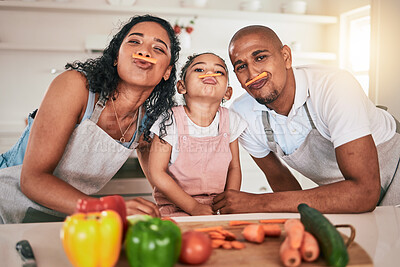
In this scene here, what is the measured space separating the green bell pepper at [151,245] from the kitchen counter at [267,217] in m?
0.12

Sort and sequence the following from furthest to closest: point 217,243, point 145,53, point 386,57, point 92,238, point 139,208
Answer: point 386,57
point 145,53
point 139,208
point 217,243
point 92,238

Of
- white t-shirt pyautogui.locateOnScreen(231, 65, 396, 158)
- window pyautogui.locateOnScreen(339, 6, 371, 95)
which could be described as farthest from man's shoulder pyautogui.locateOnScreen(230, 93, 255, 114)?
window pyautogui.locateOnScreen(339, 6, 371, 95)

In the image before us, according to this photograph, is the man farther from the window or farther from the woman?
the woman

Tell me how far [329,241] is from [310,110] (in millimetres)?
503

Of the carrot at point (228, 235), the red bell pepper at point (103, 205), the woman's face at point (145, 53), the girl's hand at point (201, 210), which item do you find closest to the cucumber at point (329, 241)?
the carrot at point (228, 235)

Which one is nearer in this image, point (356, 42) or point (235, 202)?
point (235, 202)

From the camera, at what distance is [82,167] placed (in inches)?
31.2

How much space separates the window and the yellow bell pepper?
2.33 ft

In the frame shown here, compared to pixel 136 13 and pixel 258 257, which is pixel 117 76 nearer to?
pixel 136 13

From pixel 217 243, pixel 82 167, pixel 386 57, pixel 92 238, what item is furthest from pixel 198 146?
pixel 386 57

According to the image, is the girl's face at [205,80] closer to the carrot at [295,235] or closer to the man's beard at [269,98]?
the man's beard at [269,98]

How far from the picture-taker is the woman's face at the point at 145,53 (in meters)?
0.77

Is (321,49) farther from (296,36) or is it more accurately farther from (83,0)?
(83,0)

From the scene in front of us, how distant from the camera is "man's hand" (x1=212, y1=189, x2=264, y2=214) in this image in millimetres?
790
